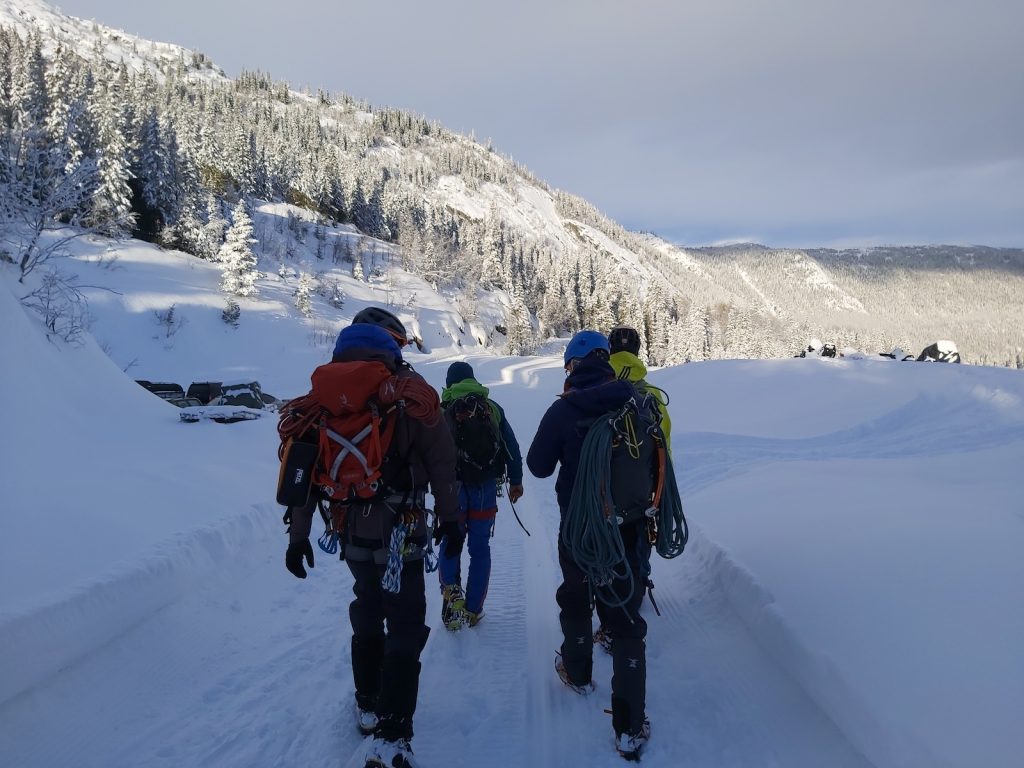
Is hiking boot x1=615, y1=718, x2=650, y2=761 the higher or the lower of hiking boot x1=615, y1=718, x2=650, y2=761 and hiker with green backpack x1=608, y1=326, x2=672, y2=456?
the lower

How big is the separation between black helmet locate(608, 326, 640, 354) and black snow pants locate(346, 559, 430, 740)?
2113mm

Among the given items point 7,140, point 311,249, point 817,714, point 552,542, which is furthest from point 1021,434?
point 311,249

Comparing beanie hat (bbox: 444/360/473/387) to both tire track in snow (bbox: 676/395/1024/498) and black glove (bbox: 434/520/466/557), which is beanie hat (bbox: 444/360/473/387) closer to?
black glove (bbox: 434/520/466/557)

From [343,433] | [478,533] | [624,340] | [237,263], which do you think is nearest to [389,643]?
[343,433]

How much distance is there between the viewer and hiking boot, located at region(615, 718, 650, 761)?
115 inches

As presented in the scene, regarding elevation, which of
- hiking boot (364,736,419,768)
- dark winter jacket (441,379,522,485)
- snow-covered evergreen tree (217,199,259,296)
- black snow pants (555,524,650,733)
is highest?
snow-covered evergreen tree (217,199,259,296)

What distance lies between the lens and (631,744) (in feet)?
9.57

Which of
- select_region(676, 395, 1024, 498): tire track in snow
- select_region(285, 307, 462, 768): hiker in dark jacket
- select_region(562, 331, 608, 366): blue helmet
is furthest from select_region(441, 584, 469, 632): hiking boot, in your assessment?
select_region(676, 395, 1024, 498): tire track in snow

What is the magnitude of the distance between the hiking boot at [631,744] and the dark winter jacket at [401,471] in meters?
1.56

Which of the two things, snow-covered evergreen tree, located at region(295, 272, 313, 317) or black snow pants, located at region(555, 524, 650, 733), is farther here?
snow-covered evergreen tree, located at region(295, 272, 313, 317)

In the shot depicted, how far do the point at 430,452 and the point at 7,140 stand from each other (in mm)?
16174

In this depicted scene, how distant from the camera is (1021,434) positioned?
9.23m

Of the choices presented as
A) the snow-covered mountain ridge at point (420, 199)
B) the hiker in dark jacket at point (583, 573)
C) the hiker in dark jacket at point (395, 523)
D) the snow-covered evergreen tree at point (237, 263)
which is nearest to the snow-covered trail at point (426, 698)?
the hiker in dark jacket at point (583, 573)

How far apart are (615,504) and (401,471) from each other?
47.7 inches
